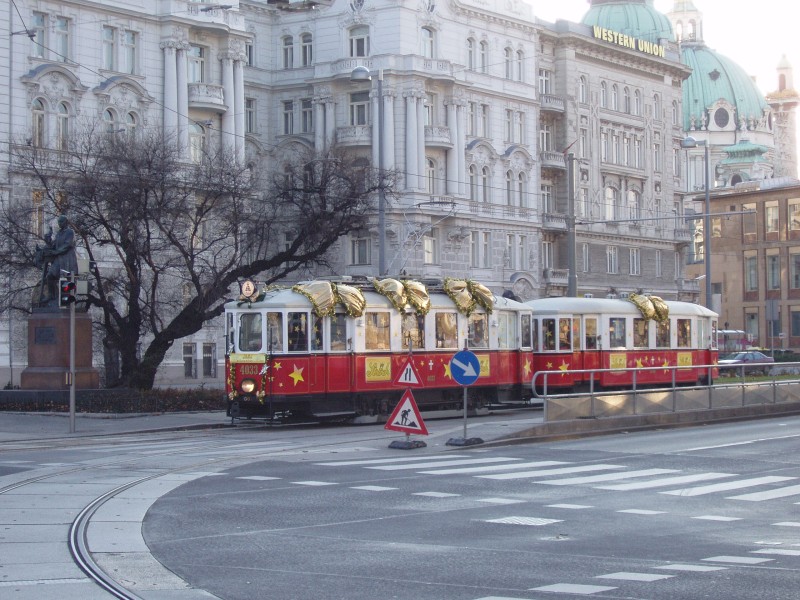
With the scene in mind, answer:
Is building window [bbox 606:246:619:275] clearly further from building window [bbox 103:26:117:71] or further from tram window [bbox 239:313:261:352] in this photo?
tram window [bbox 239:313:261:352]

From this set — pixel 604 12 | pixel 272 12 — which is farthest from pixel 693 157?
pixel 272 12

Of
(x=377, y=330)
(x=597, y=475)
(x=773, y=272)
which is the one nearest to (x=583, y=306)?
(x=377, y=330)

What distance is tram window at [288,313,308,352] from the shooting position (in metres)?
31.3

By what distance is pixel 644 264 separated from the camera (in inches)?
3620

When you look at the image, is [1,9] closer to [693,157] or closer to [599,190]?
[599,190]

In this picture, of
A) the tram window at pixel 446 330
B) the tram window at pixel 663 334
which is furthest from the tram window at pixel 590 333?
the tram window at pixel 446 330

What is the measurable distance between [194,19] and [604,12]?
6683 centimetres

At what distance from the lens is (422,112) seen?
2859 inches

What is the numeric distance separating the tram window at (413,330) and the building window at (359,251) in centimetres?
3807

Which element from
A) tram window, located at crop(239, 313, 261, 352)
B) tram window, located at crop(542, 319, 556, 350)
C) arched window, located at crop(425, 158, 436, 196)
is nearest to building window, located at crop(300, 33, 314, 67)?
arched window, located at crop(425, 158, 436, 196)

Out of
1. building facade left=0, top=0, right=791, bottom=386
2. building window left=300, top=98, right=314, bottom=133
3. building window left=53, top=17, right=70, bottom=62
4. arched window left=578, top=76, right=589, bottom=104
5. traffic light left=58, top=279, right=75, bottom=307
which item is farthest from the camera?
arched window left=578, top=76, right=589, bottom=104

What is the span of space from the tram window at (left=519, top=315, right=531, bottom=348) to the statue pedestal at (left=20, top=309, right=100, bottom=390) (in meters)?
11.4

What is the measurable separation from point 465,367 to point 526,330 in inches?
569

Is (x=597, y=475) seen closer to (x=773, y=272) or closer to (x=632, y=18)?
(x=773, y=272)
